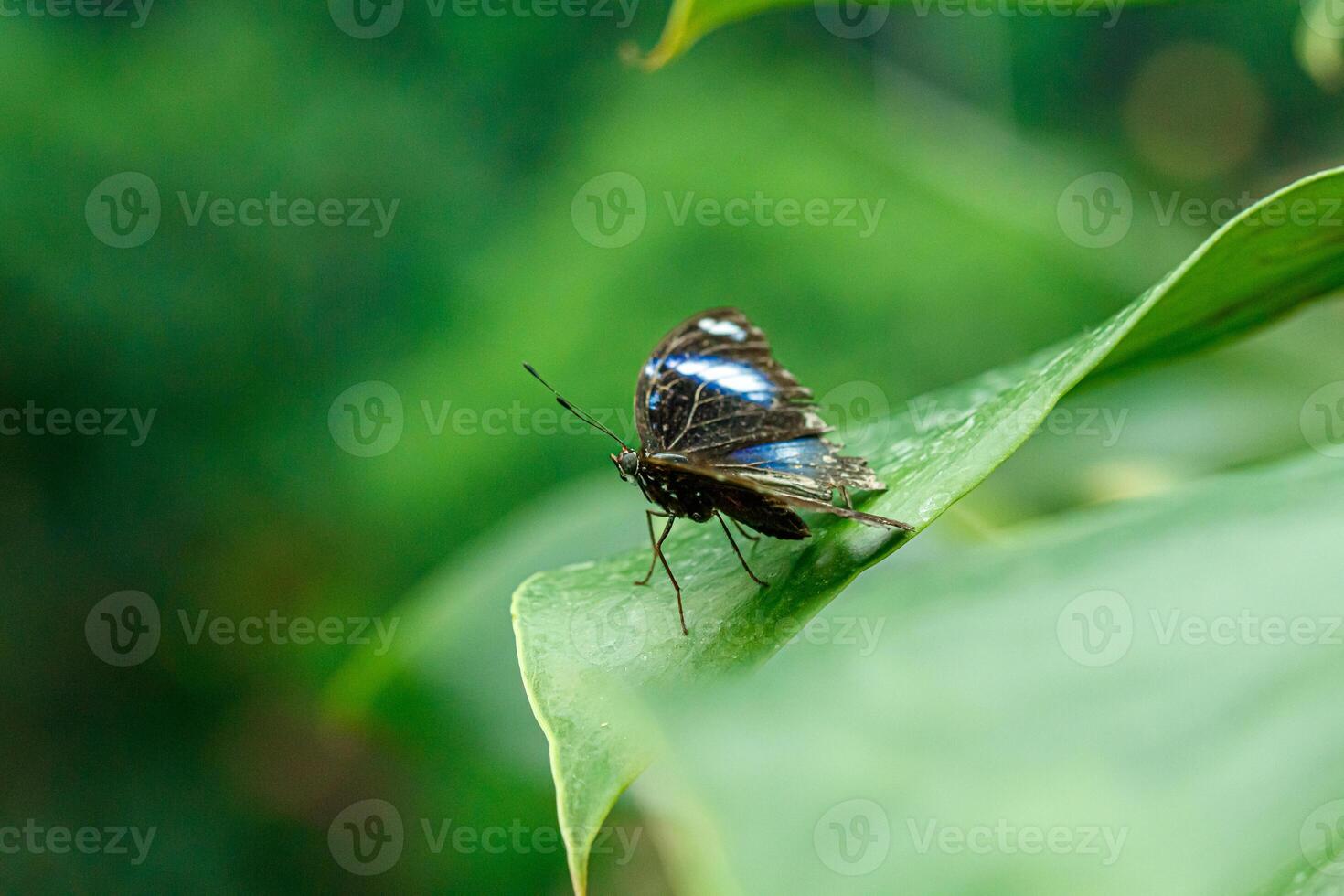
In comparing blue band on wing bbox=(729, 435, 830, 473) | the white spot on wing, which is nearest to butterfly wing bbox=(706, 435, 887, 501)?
blue band on wing bbox=(729, 435, 830, 473)

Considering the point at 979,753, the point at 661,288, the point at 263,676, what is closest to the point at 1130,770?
the point at 979,753

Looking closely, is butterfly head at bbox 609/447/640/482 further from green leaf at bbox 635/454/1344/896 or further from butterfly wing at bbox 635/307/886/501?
green leaf at bbox 635/454/1344/896

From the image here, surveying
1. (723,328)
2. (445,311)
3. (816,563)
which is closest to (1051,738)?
(816,563)

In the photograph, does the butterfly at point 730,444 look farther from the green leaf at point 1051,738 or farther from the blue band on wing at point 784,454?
the green leaf at point 1051,738

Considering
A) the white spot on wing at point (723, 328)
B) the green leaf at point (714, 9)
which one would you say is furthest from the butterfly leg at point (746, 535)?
the green leaf at point (714, 9)

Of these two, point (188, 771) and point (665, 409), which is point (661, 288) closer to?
point (665, 409)

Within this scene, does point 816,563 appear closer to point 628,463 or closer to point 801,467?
point 801,467
